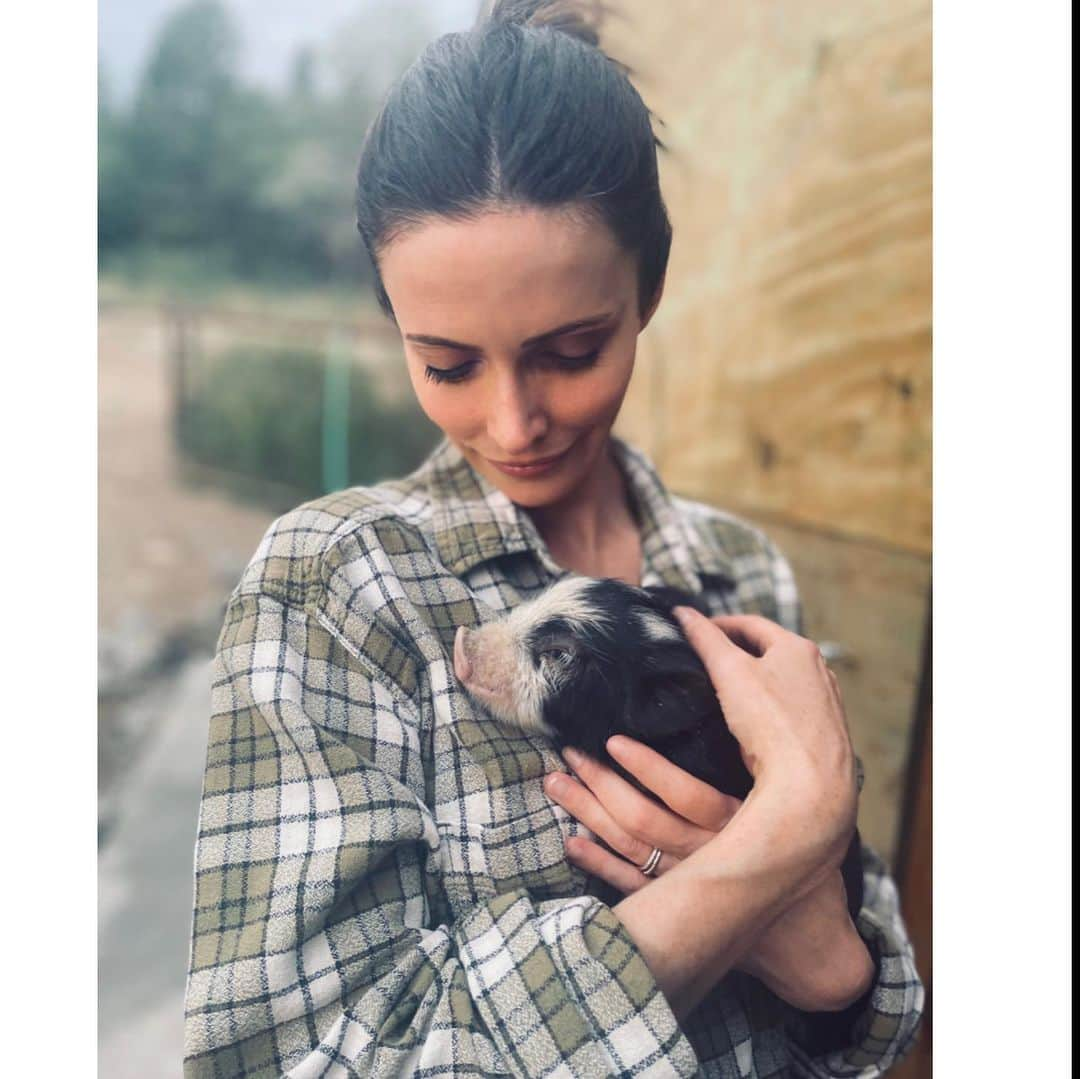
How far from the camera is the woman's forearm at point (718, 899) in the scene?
916 mm

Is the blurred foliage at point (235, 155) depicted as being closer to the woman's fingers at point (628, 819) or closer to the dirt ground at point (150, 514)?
the dirt ground at point (150, 514)

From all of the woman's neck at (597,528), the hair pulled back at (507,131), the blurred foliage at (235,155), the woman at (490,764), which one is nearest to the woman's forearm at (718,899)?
the woman at (490,764)

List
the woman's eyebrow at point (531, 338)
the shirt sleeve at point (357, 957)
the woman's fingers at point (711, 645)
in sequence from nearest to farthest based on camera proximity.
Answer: the shirt sleeve at point (357, 957) → the woman's eyebrow at point (531, 338) → the woman's fingers at point (711, 645)

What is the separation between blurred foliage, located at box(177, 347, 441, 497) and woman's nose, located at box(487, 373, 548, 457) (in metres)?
0.67

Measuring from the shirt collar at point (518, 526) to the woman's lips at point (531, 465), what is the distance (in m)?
0.05

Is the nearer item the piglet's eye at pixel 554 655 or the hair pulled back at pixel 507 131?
the hair pulled back at pixel 507 131

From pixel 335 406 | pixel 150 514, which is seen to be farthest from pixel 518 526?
pixel 150 514

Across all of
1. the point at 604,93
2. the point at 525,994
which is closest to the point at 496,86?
the point at 604,93

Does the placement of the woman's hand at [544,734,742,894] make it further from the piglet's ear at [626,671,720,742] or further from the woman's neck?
the woman's neck

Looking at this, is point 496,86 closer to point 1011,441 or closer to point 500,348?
point 500,348

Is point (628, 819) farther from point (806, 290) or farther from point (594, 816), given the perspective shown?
point (806, 290)

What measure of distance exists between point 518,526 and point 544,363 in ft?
0.72

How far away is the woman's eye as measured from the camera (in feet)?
3.30
